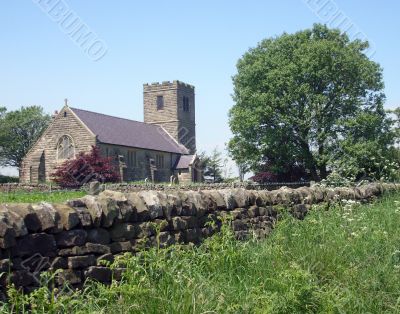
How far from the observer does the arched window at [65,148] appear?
2059 inches

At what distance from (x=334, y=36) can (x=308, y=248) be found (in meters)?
36.1

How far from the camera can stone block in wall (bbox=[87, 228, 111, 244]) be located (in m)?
5.16

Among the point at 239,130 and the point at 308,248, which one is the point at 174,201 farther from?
the point at 239,130

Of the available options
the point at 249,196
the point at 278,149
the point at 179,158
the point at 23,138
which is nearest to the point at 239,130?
the point at 278,149

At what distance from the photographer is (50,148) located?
2135 inches

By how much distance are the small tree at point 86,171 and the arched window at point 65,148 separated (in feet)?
24.0

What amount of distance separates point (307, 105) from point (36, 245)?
34.8m

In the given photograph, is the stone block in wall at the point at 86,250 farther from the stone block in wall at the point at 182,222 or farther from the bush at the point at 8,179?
the bush at the point at 8,179

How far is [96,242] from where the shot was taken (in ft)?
17.1

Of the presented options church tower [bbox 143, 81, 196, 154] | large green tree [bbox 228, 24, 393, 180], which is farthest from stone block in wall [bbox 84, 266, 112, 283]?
church tower [bbox 143, 81, 196, 154]

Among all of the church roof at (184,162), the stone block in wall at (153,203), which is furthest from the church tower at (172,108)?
the stone block in wall at (153,203)

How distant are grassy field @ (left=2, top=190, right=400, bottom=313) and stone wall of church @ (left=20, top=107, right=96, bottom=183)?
45728mm

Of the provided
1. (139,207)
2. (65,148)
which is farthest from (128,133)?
(139,207)

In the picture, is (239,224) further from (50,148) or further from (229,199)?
(50,148)
